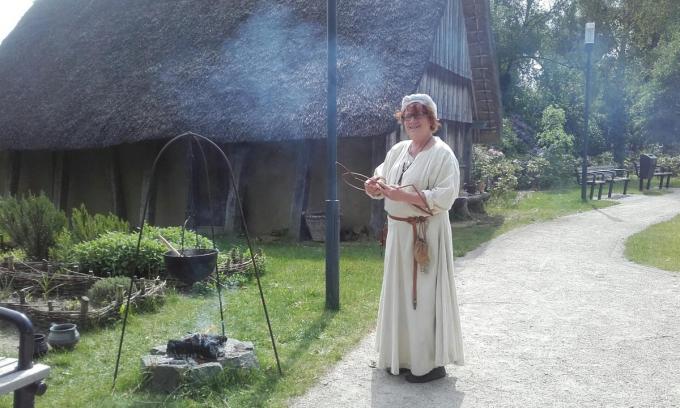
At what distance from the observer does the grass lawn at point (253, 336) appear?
352cm

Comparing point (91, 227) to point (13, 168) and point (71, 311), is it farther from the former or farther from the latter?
point (13, 168)

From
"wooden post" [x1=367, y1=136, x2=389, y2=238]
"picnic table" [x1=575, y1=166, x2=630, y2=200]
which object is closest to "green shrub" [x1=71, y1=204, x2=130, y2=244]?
"wooden post" [x1=367, y1=136, x2=389, y2=238]

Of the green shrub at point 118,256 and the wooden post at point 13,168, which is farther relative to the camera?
the wooden post at point 13,168

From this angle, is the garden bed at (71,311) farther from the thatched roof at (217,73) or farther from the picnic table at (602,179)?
the picnic table at (602,179)

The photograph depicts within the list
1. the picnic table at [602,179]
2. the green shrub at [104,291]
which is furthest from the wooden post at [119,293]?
the picnic table at [602,179]

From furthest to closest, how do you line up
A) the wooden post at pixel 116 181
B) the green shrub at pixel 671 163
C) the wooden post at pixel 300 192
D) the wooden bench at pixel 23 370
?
the green shrub at pixel 671 163
the wooden post at pixel 116 181
the wooden post at pixel 300 192
the wooden bench at pixel 23 370

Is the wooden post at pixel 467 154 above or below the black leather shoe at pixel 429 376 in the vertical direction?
above

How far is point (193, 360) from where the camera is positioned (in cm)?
366

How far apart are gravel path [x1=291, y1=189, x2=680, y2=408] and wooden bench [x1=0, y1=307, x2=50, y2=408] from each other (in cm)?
142

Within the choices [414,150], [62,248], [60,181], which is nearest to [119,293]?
[62,248]

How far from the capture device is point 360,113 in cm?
843

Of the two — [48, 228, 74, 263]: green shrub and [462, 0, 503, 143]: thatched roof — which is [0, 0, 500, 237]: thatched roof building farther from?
[48, 228, 74, 263]: green shrub

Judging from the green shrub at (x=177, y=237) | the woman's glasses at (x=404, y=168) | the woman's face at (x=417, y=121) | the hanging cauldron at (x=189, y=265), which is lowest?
the green shrub at (x=177, y=237)

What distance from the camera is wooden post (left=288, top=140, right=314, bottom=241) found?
9.58m
